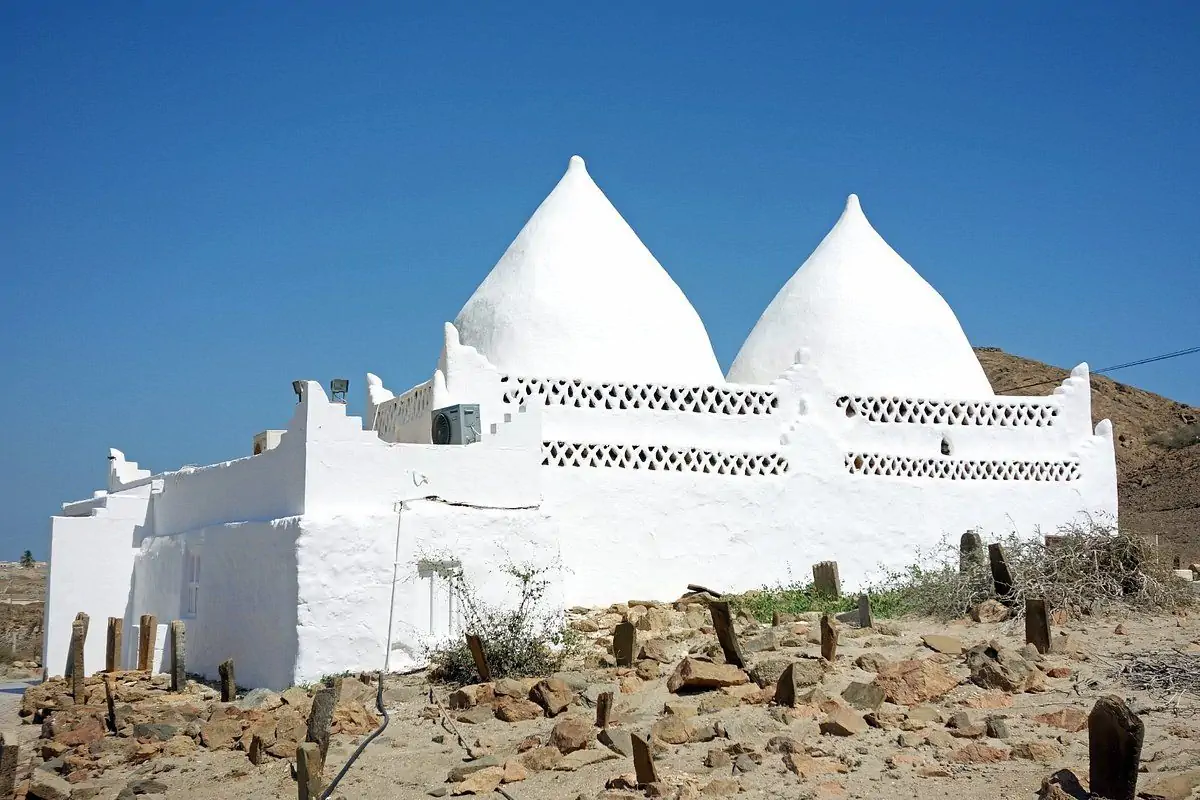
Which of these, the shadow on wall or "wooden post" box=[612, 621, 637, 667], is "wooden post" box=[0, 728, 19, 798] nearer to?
the shadow on wall

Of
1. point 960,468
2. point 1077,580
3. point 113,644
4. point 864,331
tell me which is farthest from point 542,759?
point 864,331

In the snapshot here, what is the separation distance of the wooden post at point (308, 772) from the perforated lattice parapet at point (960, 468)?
9.41 metres

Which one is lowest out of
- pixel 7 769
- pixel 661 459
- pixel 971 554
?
pixel 7 769

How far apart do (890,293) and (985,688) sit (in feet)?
31.2

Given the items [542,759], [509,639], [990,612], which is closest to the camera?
[542,759]

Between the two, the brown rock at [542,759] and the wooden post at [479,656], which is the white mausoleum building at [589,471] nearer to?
the wooden post at [479,656]

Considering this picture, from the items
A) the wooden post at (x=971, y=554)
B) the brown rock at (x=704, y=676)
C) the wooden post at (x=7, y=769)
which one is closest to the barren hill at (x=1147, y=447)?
the wooden post at (x=971, y=554)

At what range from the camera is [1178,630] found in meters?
10.4

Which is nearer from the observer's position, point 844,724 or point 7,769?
point 844,724

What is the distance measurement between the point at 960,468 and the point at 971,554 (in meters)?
4.31

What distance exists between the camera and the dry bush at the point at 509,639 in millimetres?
10672

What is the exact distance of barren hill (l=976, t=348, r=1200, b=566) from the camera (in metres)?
23.4

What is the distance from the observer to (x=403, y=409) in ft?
50.2

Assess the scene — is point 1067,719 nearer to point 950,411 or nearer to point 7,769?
point 7,769
